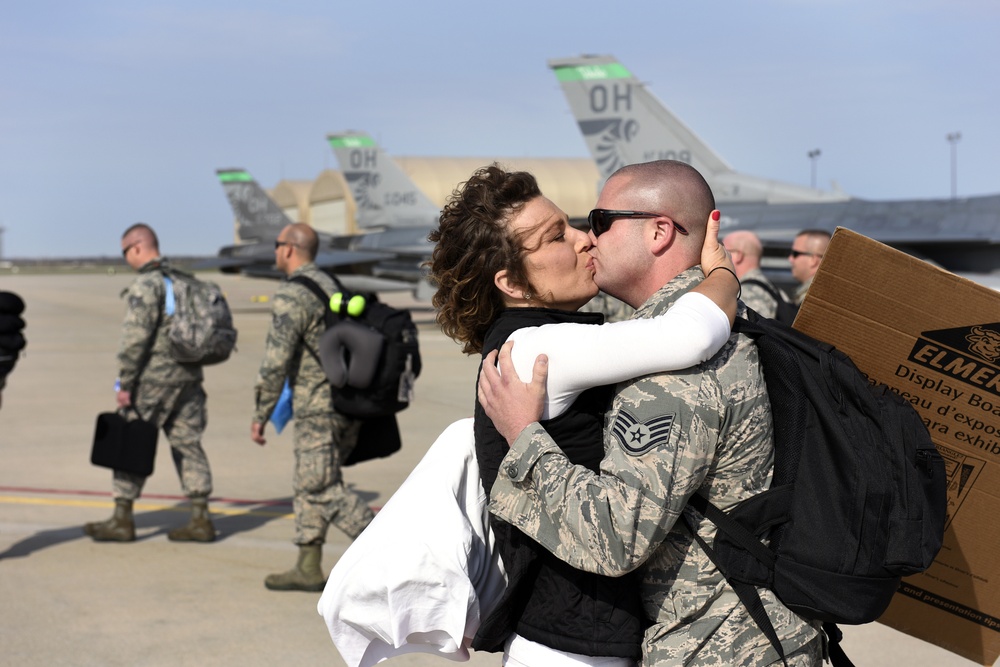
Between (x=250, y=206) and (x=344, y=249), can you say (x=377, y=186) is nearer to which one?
(x=344, y=249)

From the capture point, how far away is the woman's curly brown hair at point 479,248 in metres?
2.28

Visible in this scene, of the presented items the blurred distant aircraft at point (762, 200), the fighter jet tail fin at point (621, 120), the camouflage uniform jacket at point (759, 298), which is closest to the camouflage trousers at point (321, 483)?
the camouflage uniform jacket at point (759, 298)

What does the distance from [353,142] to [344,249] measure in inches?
155

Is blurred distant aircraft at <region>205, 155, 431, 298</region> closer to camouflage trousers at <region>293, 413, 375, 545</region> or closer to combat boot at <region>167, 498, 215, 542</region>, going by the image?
combat boot at <region>167, 498, 215, 542</region>

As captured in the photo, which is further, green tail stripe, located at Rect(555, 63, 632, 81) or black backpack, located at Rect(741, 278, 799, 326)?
green tail stripe, located at Rect(555, 63, 632, 81)

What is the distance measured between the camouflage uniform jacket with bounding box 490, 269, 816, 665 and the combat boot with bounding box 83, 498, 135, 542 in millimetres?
5305

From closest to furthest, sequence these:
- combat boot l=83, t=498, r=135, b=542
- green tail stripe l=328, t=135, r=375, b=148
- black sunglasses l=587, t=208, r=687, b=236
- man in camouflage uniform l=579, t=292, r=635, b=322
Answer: black sunglasses l=587, t=208, r=687, b=236 < man in camouflage uniform l=579, t=292, r=635, b=322 < combat boot l=83, t=498, r=135, b=542 < green tail stripe l=328, t=135, r=375, b=148

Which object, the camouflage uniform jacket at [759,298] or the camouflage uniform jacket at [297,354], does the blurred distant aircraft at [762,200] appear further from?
the camouflage uniform jacket at [297,354]

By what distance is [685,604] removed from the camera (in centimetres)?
198

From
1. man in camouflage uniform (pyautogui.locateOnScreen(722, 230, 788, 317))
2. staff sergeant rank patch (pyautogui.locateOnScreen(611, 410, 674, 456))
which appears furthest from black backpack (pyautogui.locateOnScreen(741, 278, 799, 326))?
staff sergeant rank patch (pyautogui.locateOnScreen(611, 410, 674, 456))

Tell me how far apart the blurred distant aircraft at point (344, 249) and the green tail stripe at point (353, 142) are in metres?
1.02

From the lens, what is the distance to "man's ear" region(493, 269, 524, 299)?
2277 millimetres

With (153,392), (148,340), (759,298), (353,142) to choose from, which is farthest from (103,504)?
(353,142)

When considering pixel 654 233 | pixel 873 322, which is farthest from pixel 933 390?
pixel 654 233
